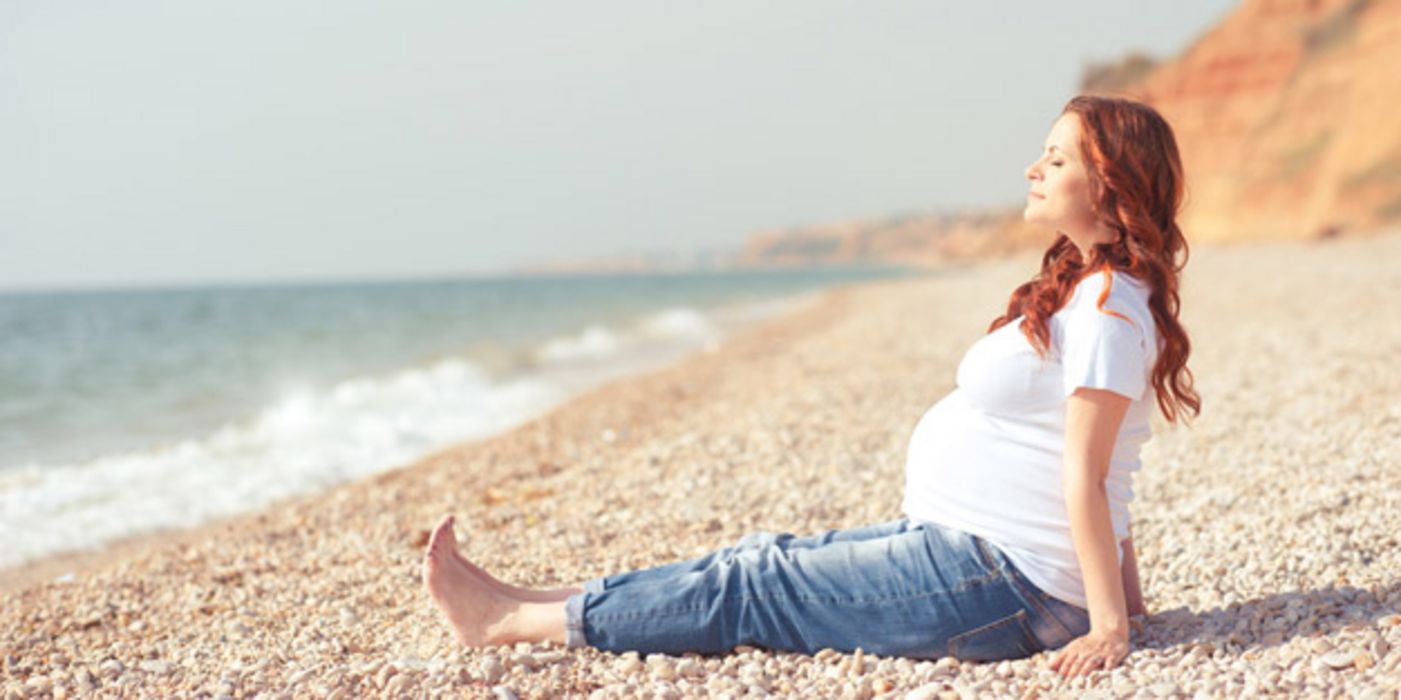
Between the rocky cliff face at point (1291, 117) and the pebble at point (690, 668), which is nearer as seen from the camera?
the pebble at point (690, 668)

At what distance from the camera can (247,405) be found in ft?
43.5

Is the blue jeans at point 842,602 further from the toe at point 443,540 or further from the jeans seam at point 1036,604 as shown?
the toe at point 443,540

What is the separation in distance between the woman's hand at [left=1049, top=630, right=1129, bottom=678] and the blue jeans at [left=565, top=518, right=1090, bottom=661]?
102 millimetres

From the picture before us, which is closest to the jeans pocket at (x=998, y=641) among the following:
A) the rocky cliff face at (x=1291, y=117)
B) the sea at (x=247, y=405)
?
the sea at (x=247, y=405)

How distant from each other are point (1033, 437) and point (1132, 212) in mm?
664

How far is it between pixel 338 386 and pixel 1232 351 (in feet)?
37.5

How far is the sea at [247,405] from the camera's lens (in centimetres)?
761

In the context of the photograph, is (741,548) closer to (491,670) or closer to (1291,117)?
(491,670)

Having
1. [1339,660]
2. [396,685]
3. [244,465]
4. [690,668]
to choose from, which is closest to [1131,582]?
[1339,660]

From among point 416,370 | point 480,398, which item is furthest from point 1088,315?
point 416,370

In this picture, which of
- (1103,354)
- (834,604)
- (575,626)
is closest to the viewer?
(1103,354)

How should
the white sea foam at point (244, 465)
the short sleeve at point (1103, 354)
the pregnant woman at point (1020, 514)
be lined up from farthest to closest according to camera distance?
1. the white sea foam at point (244, 465)
2. the pregnant woman at point (1020, 514)
3. the short sleeve at point (1103, 354)

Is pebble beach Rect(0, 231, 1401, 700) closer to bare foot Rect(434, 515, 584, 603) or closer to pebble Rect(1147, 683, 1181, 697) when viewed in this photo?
pebble Rect(1147, 683, 1181, 697)

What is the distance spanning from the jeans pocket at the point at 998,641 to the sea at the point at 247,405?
5572 millimetres
